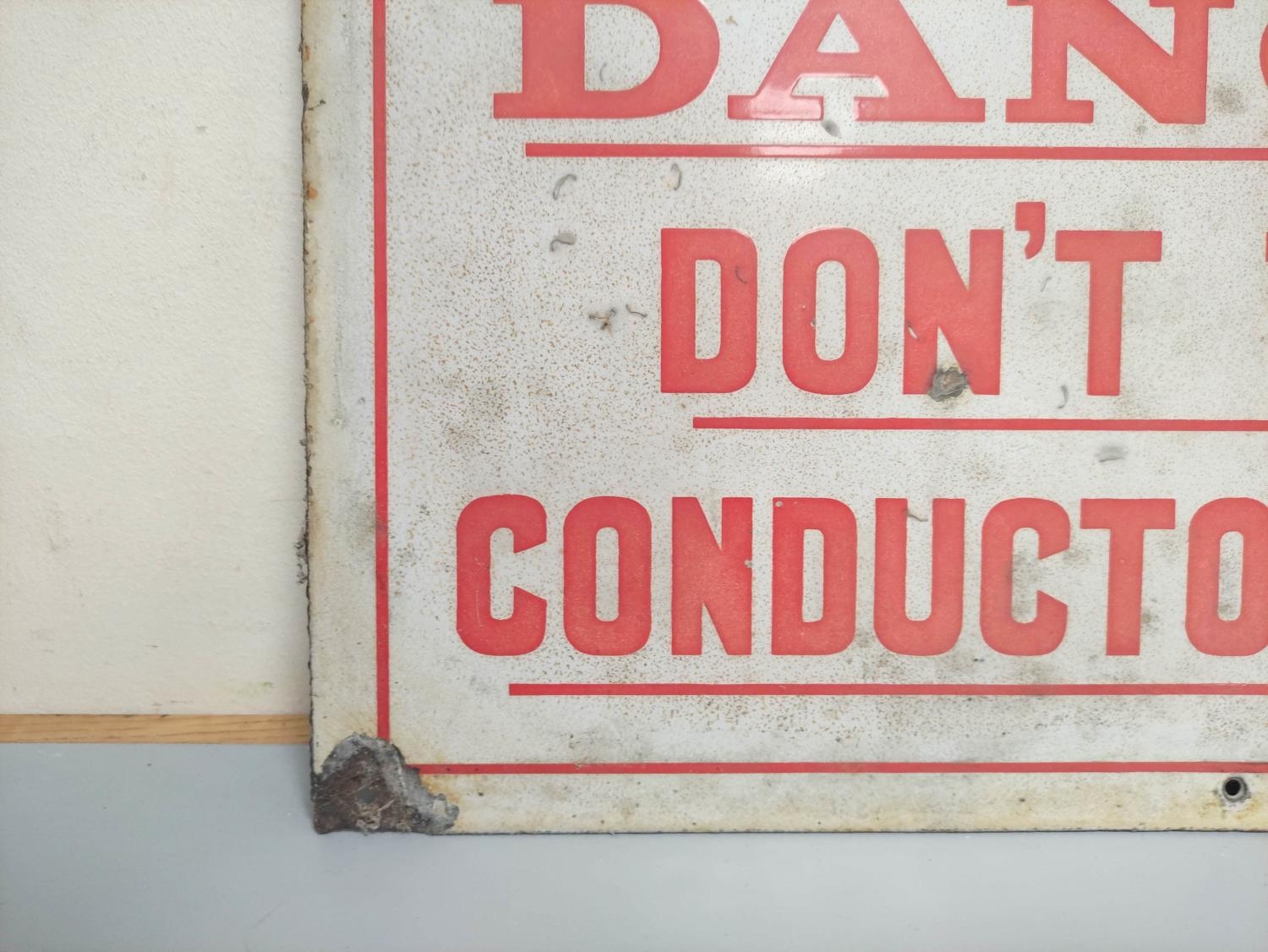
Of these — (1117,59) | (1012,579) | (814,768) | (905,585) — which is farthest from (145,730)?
(1117,59)

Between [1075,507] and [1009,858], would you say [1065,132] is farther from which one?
[1009,858]

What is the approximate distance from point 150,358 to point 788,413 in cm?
63

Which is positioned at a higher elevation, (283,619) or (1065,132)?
(1065,132)

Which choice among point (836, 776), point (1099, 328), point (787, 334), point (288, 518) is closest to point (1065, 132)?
point (1099, 328)

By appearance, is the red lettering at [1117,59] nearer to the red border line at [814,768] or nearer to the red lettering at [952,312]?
the red lettering at [952,312]

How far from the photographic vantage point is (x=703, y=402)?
0.81 m

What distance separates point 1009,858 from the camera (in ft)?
2.66

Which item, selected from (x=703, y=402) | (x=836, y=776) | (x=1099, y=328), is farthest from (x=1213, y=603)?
(x=703, y=402)

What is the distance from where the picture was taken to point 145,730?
33.7 inches

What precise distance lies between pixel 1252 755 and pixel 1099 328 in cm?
44

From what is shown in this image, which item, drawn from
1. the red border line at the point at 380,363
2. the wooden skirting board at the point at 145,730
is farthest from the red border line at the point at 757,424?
the wooden skirting board at the point at 145,730

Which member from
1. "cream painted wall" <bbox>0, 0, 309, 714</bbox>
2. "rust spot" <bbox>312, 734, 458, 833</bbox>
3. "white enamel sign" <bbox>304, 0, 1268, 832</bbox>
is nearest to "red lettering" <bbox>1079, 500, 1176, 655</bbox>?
"white enamel sign" <bbox>304, 0, 1268, 832</bbox>

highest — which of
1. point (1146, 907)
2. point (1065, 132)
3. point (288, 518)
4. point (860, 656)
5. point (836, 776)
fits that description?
point (1065, 132)

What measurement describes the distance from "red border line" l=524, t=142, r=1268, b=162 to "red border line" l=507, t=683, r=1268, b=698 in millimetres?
505
